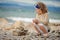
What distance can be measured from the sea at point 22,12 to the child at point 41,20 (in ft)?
0.18

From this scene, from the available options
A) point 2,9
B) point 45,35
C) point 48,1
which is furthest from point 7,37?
point 48,1

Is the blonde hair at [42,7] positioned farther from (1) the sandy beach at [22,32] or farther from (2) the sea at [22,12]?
(1) the sandy beach at [22,32]

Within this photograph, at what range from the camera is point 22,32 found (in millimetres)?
1652

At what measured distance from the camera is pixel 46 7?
5.54 feet

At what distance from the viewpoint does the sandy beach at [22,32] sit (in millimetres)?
1659

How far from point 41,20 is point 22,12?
0.27 m

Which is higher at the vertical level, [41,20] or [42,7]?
[42,7]

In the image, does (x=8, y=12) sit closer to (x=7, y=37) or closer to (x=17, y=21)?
(x=17, y=21)

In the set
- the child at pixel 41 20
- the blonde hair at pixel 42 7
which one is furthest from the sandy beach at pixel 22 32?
the blonde hair at pixel 42 7

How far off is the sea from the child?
0.18ft

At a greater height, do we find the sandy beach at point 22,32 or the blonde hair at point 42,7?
the blonde hair at point 42,7

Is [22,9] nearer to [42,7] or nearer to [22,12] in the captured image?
[22,12]

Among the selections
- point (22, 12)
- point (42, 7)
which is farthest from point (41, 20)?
point (22, 12)

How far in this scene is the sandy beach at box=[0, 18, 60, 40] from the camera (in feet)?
5.44
